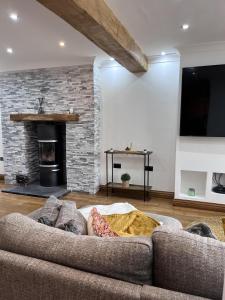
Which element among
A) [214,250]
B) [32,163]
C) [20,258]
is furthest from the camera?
[32,163]

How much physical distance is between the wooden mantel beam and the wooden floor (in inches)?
92.4

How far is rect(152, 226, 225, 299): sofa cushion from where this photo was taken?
0.97m

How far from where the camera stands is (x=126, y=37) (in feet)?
9.16

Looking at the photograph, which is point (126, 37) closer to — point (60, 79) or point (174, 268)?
point (60, 79)

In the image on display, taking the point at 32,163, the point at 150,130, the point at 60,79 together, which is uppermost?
the point at 60,79

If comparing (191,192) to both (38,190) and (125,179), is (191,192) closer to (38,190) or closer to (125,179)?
(125,179)

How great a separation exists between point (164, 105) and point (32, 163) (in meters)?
3.13

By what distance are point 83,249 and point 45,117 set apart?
12.4 feet

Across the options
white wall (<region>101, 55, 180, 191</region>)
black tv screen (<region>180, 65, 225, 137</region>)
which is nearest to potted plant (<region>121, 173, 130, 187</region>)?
white wall (<region>101, 55, 180, 191</region>)

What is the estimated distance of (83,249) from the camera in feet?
3.72

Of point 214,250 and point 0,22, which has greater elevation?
point 0,22

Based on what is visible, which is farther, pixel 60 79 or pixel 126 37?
pixel 60 79

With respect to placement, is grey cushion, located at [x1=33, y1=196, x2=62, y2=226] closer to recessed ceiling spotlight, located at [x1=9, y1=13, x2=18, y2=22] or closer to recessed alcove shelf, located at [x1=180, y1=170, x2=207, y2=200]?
recessed ceiling spotlight, located at [x1=9, y1=13, x2=18, y2=22]

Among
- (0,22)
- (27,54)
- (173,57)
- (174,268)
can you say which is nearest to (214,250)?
(174,268)
